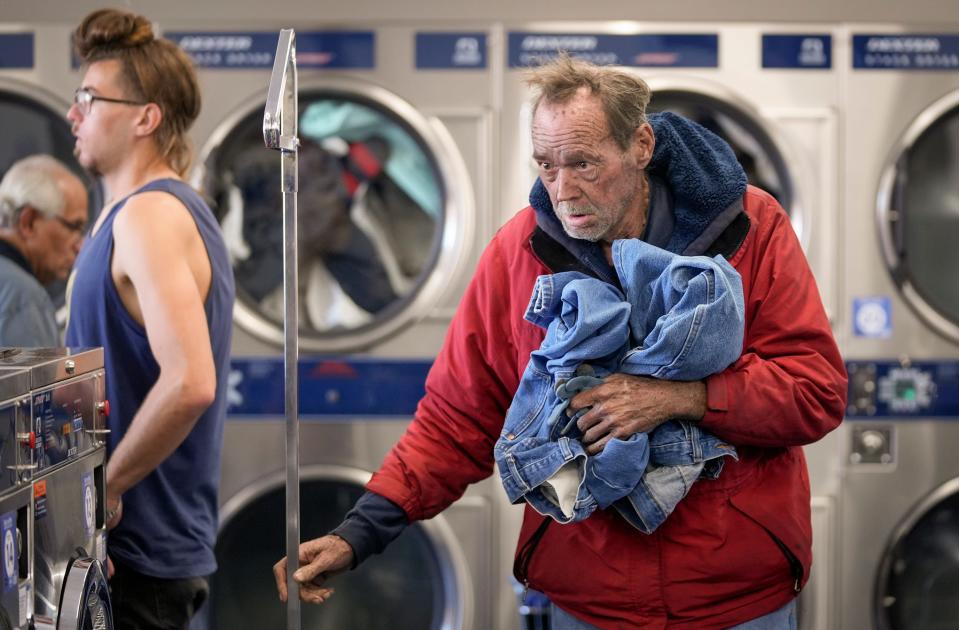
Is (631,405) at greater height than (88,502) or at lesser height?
greater

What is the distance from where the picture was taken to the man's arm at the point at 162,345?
83.3 inches

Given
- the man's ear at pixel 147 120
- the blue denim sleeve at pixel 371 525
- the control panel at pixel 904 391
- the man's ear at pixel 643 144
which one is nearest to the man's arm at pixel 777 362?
the man's ear at pixel 643 144

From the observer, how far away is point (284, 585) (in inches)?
72.0

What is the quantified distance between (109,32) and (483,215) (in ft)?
4.25

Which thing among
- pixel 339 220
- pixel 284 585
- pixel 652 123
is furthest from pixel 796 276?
pixel 339 220

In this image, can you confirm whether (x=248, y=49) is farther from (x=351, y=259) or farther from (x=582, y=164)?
(x=582, y=164)

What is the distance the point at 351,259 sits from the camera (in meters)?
3.39


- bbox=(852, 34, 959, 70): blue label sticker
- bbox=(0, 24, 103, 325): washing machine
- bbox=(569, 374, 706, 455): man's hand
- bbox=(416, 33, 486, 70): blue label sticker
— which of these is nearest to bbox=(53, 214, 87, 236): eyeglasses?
bbox=(0, 24, 103, 325): washing machine

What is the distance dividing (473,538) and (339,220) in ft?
3.15

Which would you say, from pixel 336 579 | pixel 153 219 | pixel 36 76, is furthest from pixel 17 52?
pixel 336 579

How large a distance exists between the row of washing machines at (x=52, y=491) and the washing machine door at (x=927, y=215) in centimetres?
228

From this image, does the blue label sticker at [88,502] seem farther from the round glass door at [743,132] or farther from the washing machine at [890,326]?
the washing machine at [890,326]

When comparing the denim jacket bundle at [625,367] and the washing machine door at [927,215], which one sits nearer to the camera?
the denim jacket bundle at [625,367]

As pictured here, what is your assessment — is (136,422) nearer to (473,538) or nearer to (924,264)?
(473,538)
